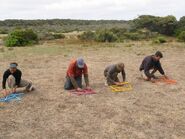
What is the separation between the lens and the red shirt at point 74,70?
1162 cm

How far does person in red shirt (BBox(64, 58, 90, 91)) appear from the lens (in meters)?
11.5

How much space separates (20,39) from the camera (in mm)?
31094

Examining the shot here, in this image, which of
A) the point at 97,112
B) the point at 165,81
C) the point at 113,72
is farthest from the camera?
the point at 165,81

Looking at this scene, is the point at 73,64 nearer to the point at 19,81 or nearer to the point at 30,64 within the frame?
the point at 19,81

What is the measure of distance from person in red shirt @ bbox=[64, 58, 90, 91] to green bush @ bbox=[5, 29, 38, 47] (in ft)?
62.4

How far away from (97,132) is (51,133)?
0.98m

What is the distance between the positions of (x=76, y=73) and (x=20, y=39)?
2008cm

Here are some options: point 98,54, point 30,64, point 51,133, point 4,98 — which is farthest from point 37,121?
point 98,54

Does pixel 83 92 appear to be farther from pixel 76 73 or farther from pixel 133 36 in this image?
pixel 133 36

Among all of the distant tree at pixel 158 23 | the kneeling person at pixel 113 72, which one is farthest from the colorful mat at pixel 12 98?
the distant tree at pixel 158 23

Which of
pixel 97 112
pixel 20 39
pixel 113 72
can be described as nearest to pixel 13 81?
pixel 97 112

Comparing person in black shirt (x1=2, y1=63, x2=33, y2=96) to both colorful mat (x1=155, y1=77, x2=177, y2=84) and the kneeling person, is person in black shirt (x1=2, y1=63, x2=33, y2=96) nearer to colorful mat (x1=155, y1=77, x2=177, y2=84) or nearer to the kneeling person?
the kneeling person

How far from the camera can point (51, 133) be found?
26.8 ft

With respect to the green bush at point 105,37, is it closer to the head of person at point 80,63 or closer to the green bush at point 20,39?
the green bush at point 20,39
